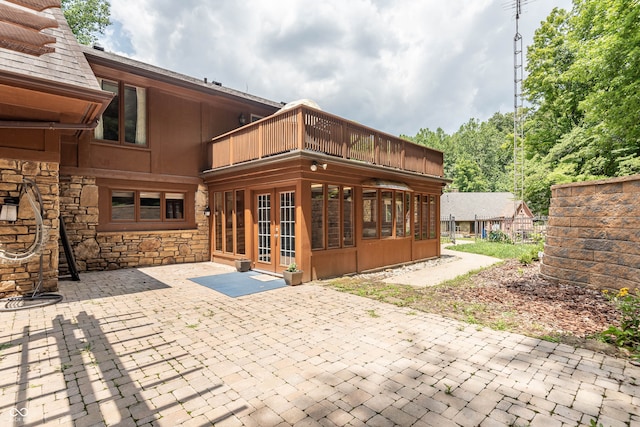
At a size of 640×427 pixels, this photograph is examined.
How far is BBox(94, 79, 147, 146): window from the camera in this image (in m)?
8.81

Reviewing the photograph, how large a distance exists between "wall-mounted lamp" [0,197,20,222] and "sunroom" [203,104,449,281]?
4614 millimetres

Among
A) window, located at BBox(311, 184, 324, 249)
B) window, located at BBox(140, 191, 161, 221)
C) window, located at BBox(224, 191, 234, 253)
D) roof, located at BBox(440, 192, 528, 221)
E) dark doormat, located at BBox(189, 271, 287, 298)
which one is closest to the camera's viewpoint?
dark doormat, located at BBox(189, 271, 287, 298)

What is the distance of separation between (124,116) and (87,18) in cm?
1410

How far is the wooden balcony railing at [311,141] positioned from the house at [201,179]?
4cm

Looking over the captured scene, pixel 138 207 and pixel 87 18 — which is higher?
pixel 87 18

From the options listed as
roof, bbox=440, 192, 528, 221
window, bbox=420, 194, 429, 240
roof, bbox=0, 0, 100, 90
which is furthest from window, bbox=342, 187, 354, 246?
roof, bbox=440, 192, 528, 221

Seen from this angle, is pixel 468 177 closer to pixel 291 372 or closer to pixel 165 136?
pixel 165 136

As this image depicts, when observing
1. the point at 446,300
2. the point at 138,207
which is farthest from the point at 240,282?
the point at 446,300

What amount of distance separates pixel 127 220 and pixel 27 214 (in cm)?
323

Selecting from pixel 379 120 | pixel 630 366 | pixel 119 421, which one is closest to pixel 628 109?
pixel 630 366

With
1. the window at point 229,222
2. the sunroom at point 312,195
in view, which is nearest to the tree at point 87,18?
the sunroom at point 312,195

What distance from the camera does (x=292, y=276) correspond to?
707 cm

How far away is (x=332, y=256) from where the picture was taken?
805 cm

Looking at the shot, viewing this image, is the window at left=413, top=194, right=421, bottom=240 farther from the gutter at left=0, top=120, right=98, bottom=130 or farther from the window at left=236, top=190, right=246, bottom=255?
the gutter at left=0, top=120, right=98, bottom=130
